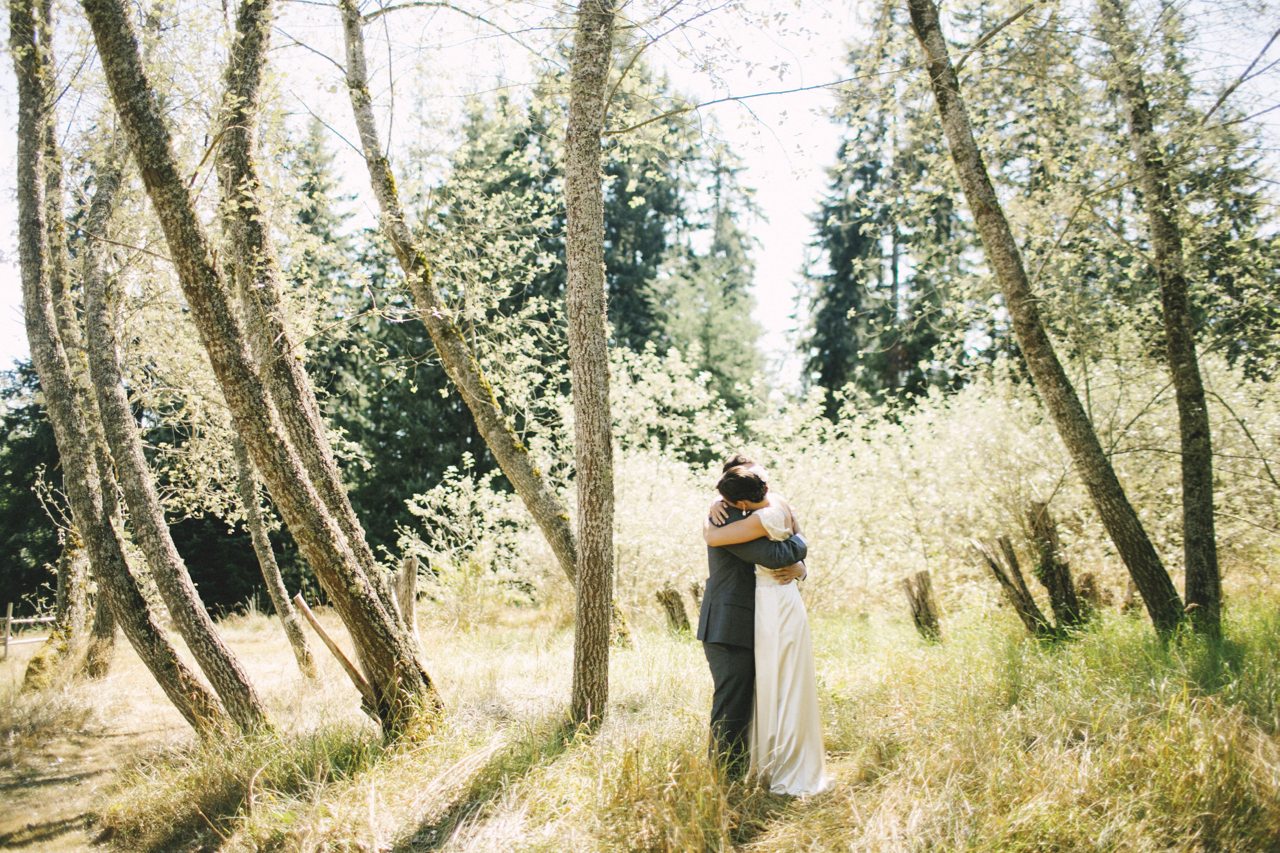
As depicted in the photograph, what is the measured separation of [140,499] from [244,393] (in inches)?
90.2

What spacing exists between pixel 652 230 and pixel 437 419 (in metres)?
9.20

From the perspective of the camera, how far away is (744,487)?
4266 millimetres

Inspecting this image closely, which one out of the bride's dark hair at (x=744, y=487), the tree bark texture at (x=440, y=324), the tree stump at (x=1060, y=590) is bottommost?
the tree stump at (x=1060, y=590)

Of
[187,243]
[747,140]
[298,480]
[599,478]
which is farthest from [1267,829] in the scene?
[187,243]

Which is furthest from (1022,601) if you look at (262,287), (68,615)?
(68,615)

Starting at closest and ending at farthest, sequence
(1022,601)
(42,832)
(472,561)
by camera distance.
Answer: (42,832), (1022,601), (472,561)

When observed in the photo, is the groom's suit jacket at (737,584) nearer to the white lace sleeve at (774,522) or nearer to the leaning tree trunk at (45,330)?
the white lace sleeve at (774,522)

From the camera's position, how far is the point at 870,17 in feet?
21.2

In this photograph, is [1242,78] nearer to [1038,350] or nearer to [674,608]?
[1038,350]

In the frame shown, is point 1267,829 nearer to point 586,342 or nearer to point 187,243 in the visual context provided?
point 586,342

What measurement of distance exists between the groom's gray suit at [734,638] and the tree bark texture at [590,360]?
0.82 metres

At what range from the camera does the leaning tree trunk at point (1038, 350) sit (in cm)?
546

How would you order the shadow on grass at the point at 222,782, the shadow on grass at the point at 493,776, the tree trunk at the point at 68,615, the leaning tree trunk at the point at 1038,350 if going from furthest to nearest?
the tree trunk at the point at 68,615 < the leaning tree trunk at the point at 1038,350 < the shadow on grass at the point at 222,782 < the shadow on grass at the point at 493,776

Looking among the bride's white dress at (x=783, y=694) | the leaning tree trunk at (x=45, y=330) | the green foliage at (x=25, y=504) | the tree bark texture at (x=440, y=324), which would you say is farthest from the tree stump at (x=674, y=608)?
the green foliage at (x=25, y=504)
